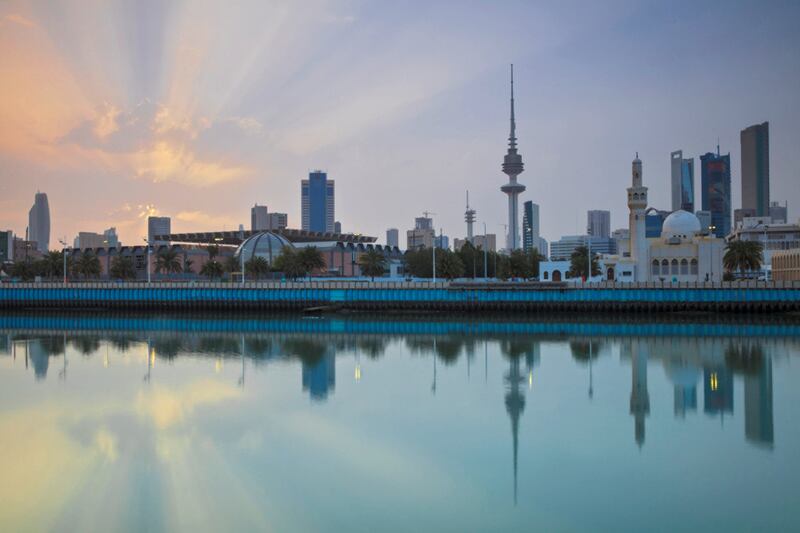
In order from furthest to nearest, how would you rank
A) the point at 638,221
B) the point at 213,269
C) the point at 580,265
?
1. the point at 213,269
2. the point at 580,265
3. the point at 638,221

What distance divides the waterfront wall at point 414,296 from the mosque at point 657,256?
56.6 feet

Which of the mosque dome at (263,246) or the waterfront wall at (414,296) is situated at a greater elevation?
the mosque dome at (263,246)

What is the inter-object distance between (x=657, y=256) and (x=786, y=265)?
34.0 m

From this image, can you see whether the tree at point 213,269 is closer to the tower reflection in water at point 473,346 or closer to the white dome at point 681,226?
the tower reflection in water at point 473,346

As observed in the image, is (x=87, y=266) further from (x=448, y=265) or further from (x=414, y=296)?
(x=414, y=296)

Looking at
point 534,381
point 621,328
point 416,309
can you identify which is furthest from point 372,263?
point 534,381

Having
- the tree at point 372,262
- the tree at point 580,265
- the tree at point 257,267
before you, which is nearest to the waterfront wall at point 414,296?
the tree at point 580,265

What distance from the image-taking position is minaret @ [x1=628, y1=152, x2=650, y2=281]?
88312mm

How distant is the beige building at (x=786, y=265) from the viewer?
342 feet

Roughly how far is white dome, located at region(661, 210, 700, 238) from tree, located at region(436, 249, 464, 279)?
95.7 ft

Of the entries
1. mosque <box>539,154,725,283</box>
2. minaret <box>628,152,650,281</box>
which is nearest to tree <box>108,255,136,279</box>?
mosque <box>539,154,725,283</box>

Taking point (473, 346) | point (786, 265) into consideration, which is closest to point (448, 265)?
point (473, 346)

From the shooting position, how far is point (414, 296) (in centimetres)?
7506

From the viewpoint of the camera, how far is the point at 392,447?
71.4ft
